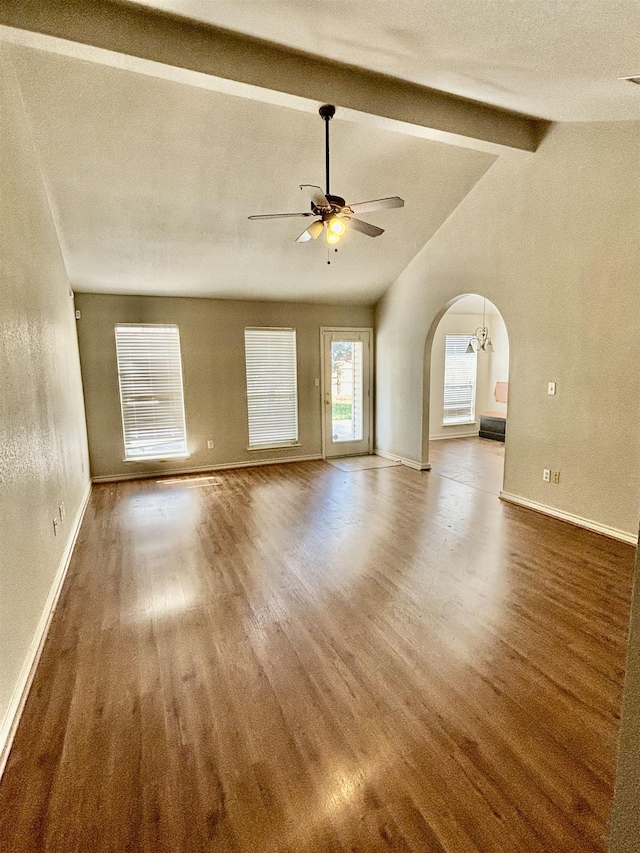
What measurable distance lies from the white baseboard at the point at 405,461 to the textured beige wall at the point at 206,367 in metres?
1.06

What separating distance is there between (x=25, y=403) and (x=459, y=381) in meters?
8.00

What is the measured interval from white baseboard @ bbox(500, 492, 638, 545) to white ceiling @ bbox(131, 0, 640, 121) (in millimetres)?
3230

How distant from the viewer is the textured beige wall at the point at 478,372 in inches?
336

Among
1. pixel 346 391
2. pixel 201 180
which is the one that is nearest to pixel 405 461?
pixel 346 391

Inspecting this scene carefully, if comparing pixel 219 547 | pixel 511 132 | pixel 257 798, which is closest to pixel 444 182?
pixel 511 132

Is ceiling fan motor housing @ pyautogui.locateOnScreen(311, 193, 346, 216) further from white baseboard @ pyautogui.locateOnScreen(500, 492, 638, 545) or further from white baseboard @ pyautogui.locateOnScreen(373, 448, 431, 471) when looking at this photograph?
white baseboard @ pyautogui.locateOnScreen(373, 448, 431, 471)

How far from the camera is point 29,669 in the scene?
2.07 m

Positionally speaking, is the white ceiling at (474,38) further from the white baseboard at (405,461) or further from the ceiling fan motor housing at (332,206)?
the white baseboard at (405,461)

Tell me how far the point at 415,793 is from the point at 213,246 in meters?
4.99

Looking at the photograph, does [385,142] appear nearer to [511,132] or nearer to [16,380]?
[511,132]

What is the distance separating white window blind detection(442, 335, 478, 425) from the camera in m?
8.71

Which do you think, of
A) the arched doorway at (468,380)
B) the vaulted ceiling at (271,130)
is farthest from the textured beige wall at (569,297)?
the arched doorway at (468,380)

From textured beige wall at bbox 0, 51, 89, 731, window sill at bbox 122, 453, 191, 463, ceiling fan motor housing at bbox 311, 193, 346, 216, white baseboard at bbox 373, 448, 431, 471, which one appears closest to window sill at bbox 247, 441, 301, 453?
window sill at bbox 122, 453, 191, 463

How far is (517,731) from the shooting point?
68.1 inches
